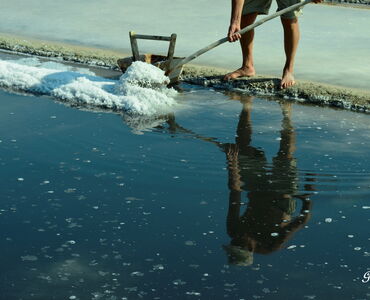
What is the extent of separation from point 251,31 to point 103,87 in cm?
130

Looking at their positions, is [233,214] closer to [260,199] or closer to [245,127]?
[260,199]

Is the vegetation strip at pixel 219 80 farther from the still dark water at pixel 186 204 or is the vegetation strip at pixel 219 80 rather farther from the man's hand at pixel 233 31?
the man's hand at pixel 233 31

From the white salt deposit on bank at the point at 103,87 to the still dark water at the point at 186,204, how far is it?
223 mm

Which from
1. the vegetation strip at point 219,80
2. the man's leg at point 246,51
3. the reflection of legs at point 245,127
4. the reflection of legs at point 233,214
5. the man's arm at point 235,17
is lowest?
the reflection of legs at point 233,214

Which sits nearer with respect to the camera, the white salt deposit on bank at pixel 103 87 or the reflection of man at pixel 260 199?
the reflection of man at pixel 260 199

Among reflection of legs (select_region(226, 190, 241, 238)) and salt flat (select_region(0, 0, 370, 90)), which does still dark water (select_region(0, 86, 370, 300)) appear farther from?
salt flat (select_region(0, 0, 370, 90))

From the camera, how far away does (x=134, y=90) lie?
5.98 metres

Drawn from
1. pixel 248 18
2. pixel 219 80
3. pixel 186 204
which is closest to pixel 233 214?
pixel 186 204

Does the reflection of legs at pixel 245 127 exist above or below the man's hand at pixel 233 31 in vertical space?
below

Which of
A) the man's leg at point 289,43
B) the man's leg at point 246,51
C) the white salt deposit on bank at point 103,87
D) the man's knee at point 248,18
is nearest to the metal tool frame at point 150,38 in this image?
the white salt deposit on bank at point 103,87

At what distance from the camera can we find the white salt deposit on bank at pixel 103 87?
19.5 feet

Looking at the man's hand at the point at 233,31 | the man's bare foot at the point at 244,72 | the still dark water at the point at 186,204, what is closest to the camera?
the still dark water at the point at 186,204

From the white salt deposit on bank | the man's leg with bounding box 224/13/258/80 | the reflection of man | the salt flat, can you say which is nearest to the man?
the man's leg with bounding box 224/13/258/80

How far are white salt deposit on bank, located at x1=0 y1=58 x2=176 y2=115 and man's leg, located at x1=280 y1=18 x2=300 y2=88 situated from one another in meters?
0.90
